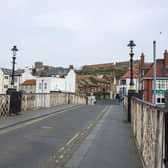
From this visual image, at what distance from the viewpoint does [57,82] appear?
278 feet

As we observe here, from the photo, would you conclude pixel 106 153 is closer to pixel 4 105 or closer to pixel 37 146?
pixel 37 146

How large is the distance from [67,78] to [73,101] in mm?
42320

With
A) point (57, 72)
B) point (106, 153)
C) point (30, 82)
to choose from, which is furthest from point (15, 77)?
point (106, 153)

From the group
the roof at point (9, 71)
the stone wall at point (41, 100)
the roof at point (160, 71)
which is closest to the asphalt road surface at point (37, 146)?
the stone wall at point (41, 100)

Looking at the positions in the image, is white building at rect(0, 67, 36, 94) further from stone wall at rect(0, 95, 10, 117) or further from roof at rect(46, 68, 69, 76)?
stone wall at rect(0, 95, 10, 117)

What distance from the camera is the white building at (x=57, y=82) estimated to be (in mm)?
83238

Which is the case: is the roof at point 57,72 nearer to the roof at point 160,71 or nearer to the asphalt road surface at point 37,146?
the roof at point 160,71

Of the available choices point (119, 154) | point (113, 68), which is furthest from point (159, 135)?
point (113, 68)

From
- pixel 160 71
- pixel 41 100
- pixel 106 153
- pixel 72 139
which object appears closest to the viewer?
pixel 106 153

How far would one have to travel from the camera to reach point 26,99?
83.6ft

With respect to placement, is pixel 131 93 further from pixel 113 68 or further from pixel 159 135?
pixel 113 68

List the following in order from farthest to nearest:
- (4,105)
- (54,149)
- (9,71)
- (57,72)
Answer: (9,71)
(57,72)
(4,105)
(54,149)

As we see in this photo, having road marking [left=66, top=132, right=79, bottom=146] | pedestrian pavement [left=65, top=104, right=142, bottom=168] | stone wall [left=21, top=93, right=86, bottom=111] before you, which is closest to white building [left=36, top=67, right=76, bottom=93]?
stone wall [left=21, top=93, right=86, bottom=111]

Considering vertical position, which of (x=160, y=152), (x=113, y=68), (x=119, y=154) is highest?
(x=113, y=68)
